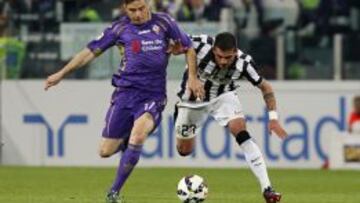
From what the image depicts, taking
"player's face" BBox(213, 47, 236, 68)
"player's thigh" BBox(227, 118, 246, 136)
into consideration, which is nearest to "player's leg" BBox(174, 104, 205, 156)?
"player's thigh" BBox(227, 118, 246, 136)

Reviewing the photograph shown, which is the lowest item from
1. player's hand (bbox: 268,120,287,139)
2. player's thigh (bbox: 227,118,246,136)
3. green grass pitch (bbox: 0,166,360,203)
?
green grass pitch (bbox: 0,166,360,203)

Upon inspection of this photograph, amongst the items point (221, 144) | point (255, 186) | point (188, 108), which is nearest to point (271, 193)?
point (188, 108)

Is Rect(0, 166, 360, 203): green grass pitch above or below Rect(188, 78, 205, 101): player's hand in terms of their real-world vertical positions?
below

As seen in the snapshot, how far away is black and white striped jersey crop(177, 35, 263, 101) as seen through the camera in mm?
14516

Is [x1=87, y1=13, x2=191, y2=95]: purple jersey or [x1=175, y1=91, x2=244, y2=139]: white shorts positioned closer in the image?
[x1=87, y1=13, x2=191, y2=95]: purple jersey

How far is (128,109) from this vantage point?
14.3 meters

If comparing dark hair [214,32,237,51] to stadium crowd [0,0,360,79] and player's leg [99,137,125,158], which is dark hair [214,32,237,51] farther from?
stadium crowd [0,0,360,79]

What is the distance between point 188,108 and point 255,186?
208 centimetres

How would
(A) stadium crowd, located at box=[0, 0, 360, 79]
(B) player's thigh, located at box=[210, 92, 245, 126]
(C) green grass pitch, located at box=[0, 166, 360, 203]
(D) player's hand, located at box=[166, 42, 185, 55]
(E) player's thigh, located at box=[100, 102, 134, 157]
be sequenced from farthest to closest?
1. (A) stadium crowd, located at box=[0, 0, 360, 79]
2. (B) player's thigh, located at box=[210, 92, 245, 126]
3. (C) green grass pitch, located at box=[0, 166, 360, 203]
4. (E) player's thigh, located at box=[100, 102, 134, 157]
5. (D) player's hand, located at box=[166, 42, 185, 55]

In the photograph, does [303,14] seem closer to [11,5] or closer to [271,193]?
[11,5]

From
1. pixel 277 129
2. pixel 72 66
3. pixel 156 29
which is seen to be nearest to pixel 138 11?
pixel 156 29

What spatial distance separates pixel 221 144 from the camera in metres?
22.6

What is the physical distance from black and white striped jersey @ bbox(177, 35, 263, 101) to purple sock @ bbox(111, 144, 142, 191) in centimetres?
161

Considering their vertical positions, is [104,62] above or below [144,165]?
above
